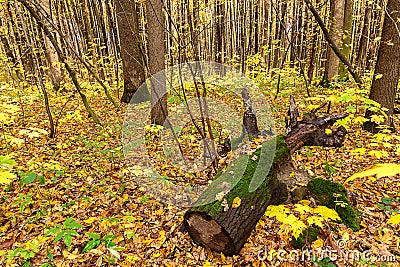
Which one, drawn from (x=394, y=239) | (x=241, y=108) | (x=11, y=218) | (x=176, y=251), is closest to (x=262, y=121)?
(x=241, y=108)

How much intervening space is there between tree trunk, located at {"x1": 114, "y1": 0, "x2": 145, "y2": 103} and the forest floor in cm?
300

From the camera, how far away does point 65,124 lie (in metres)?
7.38

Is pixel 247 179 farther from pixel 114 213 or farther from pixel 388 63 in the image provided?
pixel 388 63

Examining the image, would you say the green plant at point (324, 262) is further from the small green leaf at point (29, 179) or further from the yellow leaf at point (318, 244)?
the small green leaf at point (29, 179)

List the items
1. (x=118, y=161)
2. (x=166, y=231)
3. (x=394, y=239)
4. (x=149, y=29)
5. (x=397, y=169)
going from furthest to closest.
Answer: (x=149, y=29)
(x=118, y=161)
(x=166, y=231)
(x=394, y=239)
(x=397, y=169)

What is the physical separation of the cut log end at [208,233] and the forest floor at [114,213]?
12 cm

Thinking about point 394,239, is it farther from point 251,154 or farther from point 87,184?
point 87,184

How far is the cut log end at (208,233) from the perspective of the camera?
307 cm

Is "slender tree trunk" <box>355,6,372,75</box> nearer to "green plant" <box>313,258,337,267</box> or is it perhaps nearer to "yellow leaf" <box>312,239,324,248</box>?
"yellow leaf" <box>312,239,324,248</box>

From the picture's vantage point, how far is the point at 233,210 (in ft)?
10.2

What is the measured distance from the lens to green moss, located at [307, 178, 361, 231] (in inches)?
133

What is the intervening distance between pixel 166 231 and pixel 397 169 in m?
3.09

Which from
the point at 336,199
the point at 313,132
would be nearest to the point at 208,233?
the point at 336,199

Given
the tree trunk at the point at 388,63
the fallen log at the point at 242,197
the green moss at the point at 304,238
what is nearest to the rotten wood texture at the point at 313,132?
the fallen log at the point at 242,197
